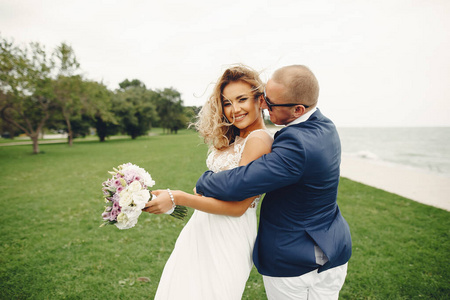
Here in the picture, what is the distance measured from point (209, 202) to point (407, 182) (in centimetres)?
1210

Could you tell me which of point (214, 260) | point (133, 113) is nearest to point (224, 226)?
point (214, 260)

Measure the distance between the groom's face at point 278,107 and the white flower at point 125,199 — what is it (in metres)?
1.22

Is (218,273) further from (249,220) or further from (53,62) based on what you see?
(53,62)

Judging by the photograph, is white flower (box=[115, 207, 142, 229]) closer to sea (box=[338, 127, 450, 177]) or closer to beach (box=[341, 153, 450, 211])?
beach (box=[341, 153, 450, 211])

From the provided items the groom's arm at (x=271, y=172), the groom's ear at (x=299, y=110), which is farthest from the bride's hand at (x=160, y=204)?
the groom's ear at (x=299, y=110)

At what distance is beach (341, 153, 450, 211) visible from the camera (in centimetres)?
846

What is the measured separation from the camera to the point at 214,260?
2.07 metres

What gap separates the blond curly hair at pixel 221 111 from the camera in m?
2.33

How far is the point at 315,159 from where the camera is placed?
5.19 feet

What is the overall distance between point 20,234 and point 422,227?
1014cm

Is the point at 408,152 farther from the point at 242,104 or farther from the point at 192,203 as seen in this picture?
the point at 192,203

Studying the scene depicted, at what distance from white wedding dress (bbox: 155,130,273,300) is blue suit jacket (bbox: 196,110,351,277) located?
0.21 m

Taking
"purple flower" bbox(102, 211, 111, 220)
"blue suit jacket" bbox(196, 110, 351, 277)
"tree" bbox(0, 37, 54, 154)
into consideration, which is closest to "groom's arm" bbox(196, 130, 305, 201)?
"blue suit jacket" bbox(196, 110, 351, 277)

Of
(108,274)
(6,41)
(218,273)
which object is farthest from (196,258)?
(6,41)
